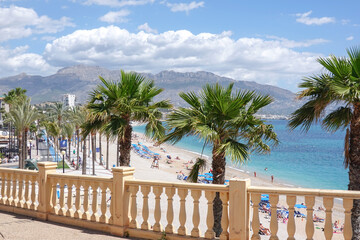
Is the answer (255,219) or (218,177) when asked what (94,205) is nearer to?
(255,219)

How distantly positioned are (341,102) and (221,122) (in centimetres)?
295

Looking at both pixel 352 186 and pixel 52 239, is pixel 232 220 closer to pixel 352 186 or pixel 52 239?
pixel 52 239

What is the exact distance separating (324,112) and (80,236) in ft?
21.5

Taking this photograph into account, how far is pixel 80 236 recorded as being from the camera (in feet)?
21.8

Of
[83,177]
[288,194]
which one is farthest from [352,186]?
[83,177]

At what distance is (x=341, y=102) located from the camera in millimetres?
8758

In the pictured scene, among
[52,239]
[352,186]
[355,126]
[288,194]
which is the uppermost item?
[355,126]

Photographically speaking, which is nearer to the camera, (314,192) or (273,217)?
(314,192)

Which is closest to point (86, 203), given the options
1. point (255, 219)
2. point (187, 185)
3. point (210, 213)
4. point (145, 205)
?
point (145, 205)

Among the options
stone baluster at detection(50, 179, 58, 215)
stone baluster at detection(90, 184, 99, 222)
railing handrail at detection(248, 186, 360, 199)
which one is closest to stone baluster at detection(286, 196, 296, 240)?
railing handrail at detection(248, 186, 360, 199)

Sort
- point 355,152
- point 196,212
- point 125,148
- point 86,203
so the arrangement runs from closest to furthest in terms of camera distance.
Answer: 1. point 196,212
2. point 86,203
3. point 355,152
4. point 125,148

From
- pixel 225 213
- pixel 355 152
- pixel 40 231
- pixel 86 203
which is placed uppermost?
pixel 355 152

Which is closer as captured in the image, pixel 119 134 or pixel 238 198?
pixel 238 198

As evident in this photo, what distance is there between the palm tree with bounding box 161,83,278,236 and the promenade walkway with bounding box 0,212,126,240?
10.5 ft
